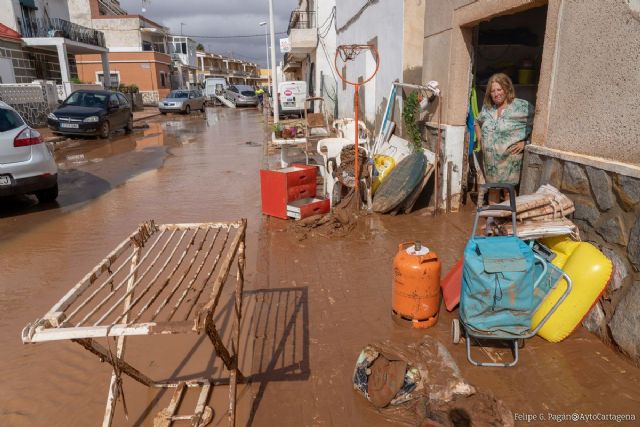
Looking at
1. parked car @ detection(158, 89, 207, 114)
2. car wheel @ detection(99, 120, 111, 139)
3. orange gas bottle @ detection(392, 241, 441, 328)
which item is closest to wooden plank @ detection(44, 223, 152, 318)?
orange gas bottle @ detection(392, 241, 441, 328)

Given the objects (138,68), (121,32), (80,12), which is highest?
(80,12)

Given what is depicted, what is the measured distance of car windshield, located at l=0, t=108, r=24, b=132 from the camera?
21.5 ft

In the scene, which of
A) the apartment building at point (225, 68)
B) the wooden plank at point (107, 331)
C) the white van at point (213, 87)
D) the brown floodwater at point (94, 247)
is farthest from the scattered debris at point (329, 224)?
the apartment building at point (225, 68)

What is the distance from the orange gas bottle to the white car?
628 cm

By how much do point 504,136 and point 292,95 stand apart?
1925 cm

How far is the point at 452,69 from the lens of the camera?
5.91m

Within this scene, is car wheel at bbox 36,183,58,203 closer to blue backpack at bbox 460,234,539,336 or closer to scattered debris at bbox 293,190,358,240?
scattered debris at bbox 293,190,358,240

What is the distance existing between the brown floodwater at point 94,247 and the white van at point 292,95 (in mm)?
9290

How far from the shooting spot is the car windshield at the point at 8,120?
6543mm

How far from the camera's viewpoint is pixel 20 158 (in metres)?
6.64

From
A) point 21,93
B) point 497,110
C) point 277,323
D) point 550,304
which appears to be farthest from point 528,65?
point 21,93

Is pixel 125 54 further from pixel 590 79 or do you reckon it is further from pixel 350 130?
pixel 590 79

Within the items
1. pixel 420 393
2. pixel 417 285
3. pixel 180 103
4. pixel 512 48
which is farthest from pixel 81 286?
pixel 180 103

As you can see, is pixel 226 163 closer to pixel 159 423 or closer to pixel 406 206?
pixel 406 206
